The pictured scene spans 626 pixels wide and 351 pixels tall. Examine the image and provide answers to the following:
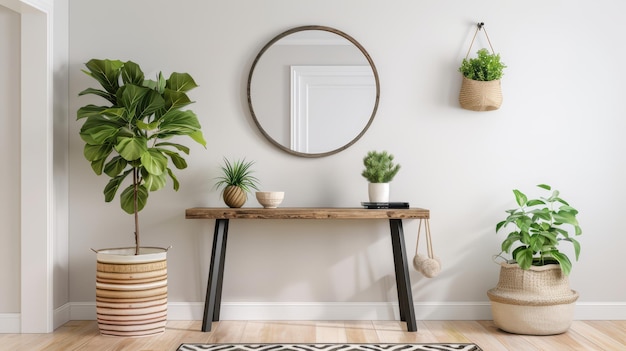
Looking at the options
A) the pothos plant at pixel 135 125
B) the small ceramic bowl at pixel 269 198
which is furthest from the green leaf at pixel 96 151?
Result: the small ceramic bowl at pixel 269 198

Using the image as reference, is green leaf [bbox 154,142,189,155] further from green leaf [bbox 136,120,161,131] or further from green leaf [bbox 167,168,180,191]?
green leaf [bbox 136,120,161,131]

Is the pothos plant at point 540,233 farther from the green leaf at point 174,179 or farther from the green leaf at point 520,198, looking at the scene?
the green leaf at point 174,179

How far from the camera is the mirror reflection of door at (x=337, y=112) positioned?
3.88 m

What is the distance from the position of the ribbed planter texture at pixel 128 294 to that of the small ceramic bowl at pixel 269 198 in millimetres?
667

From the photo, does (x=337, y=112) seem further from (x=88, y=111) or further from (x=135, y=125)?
(x=88, y=111)

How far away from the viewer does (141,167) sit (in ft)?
11.5

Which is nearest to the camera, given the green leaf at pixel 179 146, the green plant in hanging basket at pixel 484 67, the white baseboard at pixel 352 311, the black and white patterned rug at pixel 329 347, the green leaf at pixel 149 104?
the black and white patterned rug at pixel 329 347

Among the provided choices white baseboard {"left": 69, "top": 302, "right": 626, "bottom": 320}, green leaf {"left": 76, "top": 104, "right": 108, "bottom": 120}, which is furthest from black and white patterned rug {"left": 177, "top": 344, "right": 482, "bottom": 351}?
green leaf {"left": 76, "top": 104, "right": 108, "bottom": 120}

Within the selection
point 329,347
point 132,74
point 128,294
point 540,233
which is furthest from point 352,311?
point 132,74

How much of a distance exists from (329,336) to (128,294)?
1.12 m

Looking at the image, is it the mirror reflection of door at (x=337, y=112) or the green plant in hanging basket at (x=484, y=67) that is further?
the mirror reflection of door at (x=337, y=112)

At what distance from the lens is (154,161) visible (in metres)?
3.38

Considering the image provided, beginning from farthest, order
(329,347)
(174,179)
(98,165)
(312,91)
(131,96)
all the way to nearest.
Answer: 1. (312,91)
2. (174,179)
3. (98,165)
4. (131,96)
5. (329,347)

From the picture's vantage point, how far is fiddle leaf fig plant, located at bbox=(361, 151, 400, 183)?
12.1ft
